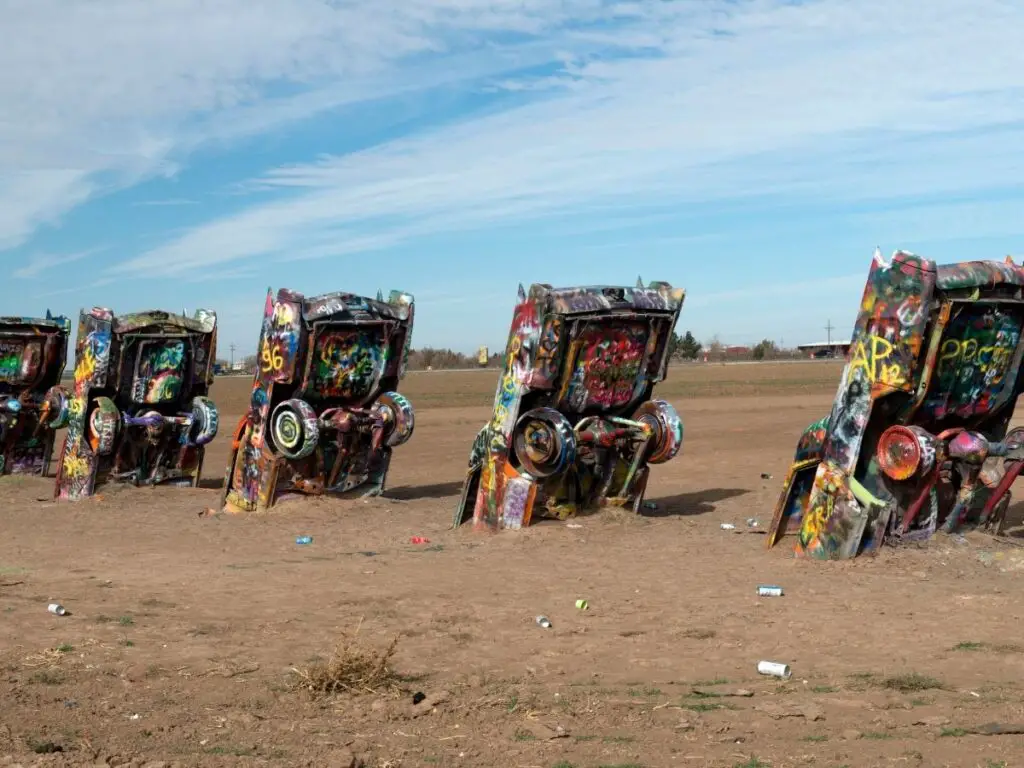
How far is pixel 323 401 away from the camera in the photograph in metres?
15.6

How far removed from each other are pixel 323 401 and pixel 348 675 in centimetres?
883

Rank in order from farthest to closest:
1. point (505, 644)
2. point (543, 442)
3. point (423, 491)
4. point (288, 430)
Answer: point (423, 491), point (288, 430), point (543, 442), point (505, 644)

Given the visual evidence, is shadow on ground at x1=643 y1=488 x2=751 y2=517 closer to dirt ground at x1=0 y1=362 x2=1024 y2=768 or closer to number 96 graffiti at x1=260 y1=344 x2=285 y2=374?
dirt ground at x1=0 y1=362 x2=1024 y2=768

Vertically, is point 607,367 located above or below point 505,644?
above

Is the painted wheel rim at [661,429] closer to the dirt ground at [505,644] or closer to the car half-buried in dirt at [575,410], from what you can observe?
the car half-buried in dirt at [575,410]

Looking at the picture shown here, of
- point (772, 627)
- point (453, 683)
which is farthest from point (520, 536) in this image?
point (453, 683)

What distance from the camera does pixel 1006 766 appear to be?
18.2ft

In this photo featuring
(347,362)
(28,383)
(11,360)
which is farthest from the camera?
(28,383)

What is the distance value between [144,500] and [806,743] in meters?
13.0

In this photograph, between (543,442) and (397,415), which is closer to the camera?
(543,442)

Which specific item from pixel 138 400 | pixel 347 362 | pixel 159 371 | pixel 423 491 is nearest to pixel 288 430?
pixel 347 362

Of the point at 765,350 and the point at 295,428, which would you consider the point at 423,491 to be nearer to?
the point at 295,428

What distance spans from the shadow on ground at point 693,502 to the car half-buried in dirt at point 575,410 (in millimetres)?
1307

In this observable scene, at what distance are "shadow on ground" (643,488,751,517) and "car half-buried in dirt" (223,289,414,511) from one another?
A: 10.8ft
